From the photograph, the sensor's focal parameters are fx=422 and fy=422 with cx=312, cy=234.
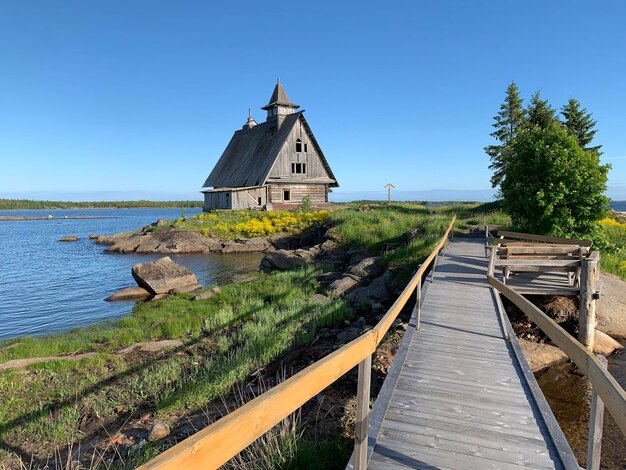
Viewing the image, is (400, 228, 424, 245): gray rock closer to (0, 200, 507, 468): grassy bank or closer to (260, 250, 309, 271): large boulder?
(0, 200, 507, 468): grassy bank

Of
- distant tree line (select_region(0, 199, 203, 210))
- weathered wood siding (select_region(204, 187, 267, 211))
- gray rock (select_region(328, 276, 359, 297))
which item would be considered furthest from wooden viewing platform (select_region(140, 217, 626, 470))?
distant tree line (select_region(0, 199, 203, 210))

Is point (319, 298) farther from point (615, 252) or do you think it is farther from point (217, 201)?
point (217, 201)

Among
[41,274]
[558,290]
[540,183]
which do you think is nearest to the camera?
[558,290]

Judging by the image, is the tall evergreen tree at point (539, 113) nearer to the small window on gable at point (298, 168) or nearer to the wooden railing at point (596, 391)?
the small window on gable at point (298, 168)

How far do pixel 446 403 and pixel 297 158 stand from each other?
36979mm

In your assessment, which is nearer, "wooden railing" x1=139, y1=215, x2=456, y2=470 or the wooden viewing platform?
"wooden railing" x1=139, y1=215, x2=456, y2=470

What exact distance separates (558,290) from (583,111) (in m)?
38.1

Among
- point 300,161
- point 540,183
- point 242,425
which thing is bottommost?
point 242,425

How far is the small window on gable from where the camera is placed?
134 ft

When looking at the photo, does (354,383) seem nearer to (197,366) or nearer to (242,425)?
(197,366)

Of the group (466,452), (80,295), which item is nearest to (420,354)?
(466,452)

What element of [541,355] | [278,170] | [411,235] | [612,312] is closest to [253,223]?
[278,170]

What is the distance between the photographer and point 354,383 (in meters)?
7.27

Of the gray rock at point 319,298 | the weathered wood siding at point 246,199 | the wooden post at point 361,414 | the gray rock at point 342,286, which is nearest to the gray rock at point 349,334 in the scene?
the gray rock at point 319,298
